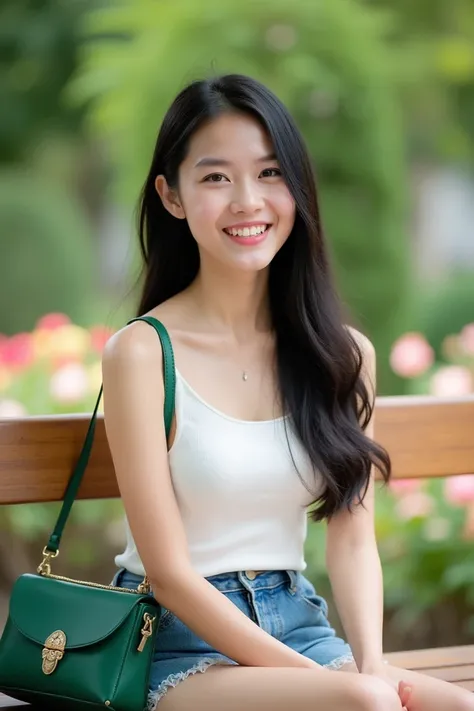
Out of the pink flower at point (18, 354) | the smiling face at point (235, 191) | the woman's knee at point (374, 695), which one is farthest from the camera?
the pink flower at point (18, 354)

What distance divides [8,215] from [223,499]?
6.18m

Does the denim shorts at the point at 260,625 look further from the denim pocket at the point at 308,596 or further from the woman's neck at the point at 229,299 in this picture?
the woman's neck at the point at 229,299

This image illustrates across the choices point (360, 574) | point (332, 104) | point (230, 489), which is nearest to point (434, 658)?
point (360, 574)

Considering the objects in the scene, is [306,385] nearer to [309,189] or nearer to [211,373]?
[211,373]

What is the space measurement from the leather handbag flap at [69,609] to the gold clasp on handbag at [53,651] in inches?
0.4

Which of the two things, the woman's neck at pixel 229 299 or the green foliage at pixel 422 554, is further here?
the green foliage at pixel 422 554

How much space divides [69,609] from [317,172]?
454 centimetres

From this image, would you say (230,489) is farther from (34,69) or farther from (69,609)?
(34,69)

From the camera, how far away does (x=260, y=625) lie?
2.46 m

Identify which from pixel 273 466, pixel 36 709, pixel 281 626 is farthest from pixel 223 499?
pixel 36 709

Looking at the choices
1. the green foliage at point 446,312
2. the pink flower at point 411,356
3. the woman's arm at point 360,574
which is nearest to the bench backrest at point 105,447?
the woman's arm at point 360,574

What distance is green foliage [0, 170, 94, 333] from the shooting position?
8.21 m

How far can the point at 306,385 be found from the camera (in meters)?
2.70

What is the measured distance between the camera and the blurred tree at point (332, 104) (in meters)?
6.64
